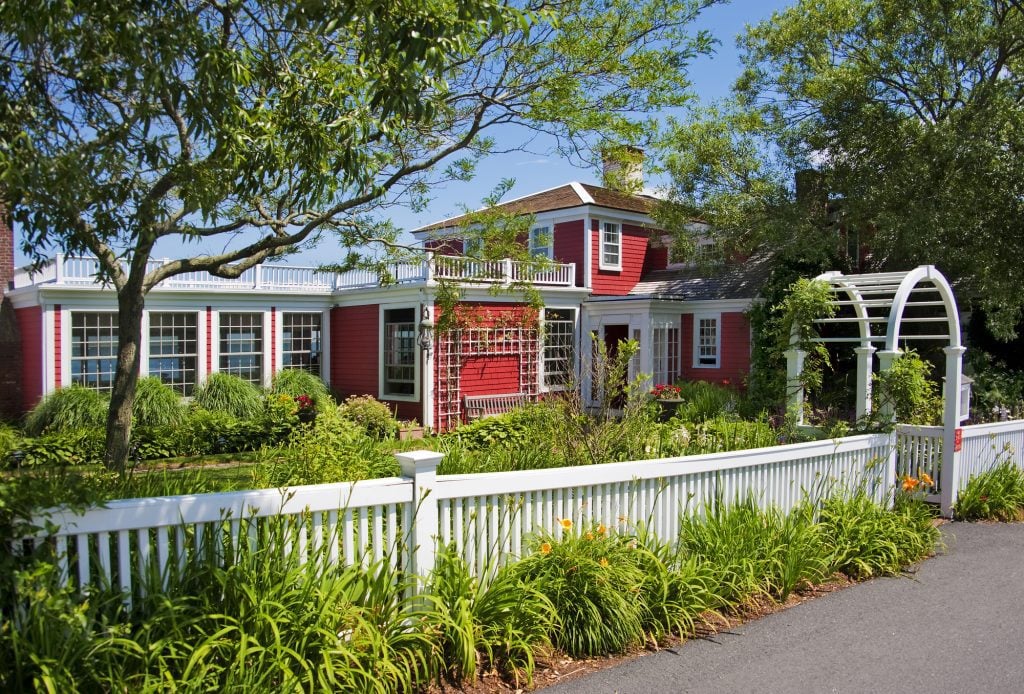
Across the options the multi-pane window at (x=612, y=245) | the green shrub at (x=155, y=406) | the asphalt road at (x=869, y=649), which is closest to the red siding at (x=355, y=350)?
the green shrub at (x=155, y=406)

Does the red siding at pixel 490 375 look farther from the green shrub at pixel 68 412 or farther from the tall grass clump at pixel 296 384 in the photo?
the green shrub at pixel 68 412

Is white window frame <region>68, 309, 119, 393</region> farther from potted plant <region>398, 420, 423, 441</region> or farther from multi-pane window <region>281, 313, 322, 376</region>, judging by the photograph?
potted plant <region>398, 420, 423, 441</region>

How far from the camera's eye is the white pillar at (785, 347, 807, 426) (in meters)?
9.28

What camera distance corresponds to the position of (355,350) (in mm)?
20000

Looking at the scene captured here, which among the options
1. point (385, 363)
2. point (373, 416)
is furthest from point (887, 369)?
point (385, 363)

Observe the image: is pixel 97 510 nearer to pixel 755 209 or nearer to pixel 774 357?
pixel 774 357

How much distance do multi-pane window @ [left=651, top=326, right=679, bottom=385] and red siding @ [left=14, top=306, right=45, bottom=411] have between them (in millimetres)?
14179

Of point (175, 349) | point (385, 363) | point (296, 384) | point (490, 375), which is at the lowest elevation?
point (296, 384)

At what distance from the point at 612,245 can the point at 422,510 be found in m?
18.7

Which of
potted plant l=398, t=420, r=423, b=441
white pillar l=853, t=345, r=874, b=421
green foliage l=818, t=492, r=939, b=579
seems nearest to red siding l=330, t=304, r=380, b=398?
potted plant l=398, t=420, r=423, b=441

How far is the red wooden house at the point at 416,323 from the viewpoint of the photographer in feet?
55.0

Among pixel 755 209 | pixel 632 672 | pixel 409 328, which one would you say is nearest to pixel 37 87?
pixel 632 672

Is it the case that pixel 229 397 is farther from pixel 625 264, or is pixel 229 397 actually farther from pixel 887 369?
pixel 887 369

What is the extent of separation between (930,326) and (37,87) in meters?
16.0
